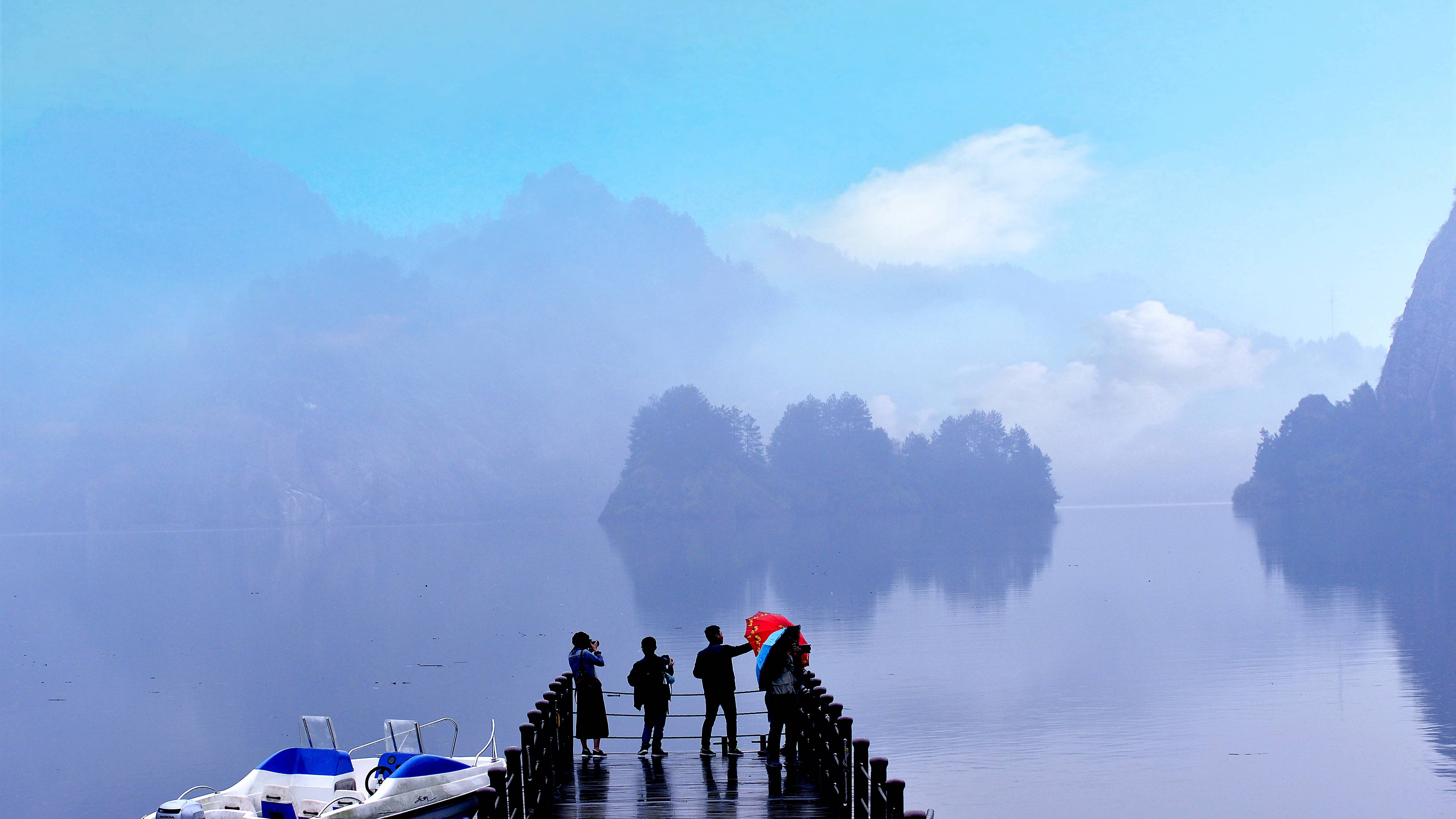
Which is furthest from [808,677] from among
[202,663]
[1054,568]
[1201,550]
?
[1201,550]

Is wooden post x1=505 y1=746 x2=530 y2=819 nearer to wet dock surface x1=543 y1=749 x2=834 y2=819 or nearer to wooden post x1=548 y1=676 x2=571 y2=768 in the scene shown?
wet dock surface x1=543 y1=749 x2=834 y2=819

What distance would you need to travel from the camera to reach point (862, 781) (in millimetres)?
14578

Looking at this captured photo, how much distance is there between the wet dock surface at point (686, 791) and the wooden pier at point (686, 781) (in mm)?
19

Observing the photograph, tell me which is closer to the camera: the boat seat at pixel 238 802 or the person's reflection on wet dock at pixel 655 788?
the person's reflection on wet dock at pixel 655 788

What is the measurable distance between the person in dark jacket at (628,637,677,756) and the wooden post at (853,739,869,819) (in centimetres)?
540

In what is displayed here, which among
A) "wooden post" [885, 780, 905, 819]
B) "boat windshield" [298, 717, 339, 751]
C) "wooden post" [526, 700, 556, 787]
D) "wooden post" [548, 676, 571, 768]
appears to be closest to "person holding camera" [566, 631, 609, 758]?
"wooden post" [548, 676, 571, 768]

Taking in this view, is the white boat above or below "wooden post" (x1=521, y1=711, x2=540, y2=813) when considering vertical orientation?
below

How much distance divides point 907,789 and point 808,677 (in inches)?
371

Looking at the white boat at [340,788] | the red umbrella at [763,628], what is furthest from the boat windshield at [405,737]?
the red umbrella at [763,628]

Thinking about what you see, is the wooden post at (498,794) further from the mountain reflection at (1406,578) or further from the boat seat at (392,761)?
the mountain reflection at (1406,578)

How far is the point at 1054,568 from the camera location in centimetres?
10444

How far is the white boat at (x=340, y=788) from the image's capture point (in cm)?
1933

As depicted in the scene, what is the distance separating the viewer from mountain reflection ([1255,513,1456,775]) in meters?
39.9

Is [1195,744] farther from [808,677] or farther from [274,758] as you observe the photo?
[274,758]
